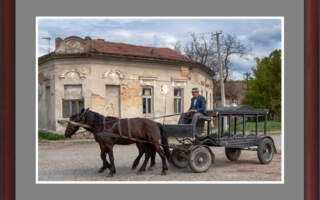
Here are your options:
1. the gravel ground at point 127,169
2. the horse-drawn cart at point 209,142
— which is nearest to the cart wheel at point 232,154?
the gravel ground at point 127,169

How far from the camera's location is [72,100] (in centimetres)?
1134

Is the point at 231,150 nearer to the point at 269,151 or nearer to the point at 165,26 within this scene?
the point at 269,151

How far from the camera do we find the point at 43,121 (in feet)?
33.9

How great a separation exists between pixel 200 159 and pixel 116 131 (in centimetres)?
192

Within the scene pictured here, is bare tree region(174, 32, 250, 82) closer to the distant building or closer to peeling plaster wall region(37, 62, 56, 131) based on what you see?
the distant building

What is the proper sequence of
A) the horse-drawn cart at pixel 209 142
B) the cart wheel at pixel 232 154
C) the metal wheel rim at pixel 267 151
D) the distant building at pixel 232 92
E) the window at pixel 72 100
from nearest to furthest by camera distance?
the horse-drawn cart at pixel 209 142
the metal wheel rim at pixel 267 151
the cart wheel at pixel 232 154
the distant building at pixel 232 92
the window at pixel 72 100

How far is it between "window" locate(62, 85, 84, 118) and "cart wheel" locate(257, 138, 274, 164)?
6507 mm

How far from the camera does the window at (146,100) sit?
39.3 ft

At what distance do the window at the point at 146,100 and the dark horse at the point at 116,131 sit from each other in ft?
16.4

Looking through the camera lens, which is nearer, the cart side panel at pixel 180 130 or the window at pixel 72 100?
the cart side panel at pixel 180 130

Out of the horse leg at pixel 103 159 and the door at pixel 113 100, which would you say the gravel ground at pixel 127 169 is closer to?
the horse leg at pixel 103 159
